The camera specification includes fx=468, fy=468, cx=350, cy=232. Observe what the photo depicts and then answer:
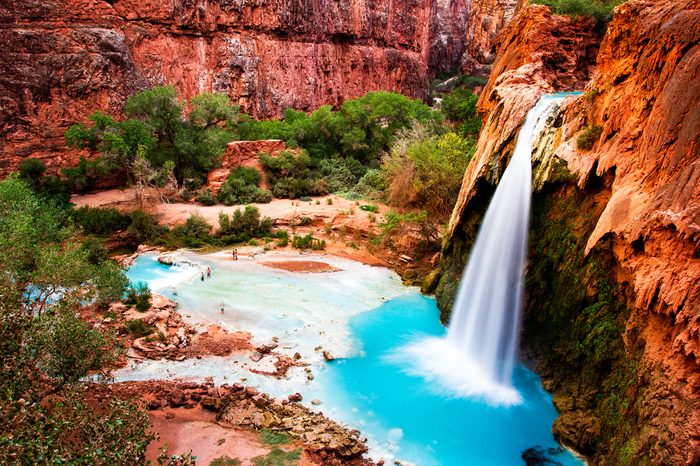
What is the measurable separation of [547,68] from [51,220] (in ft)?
62.8

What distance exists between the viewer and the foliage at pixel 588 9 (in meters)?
17.8

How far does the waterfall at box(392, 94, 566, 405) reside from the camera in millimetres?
13055

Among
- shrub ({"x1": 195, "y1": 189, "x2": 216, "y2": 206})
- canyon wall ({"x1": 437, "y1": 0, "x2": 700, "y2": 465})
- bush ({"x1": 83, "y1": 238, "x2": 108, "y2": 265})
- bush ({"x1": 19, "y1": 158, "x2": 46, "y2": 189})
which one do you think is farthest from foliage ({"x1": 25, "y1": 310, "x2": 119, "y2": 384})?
bush ({"x1": 19, "y1": 158, "x2": 46, "y2": 189})

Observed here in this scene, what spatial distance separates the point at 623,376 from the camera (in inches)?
358

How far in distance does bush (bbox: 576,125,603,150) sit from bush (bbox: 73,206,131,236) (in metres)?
20.6

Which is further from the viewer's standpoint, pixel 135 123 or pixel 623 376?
pixel 135 123

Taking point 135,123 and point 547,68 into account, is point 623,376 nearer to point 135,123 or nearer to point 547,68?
point 547,68

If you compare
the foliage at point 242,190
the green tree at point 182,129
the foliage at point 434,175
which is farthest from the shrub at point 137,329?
the green tree at point 182,129

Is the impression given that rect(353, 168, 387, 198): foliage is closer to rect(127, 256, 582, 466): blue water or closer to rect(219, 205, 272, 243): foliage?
rect(219, 205, 272, 243): foliage

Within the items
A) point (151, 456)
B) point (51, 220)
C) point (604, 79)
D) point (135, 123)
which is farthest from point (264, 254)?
point (604, 79)

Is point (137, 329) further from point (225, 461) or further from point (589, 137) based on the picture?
point (589, 137)

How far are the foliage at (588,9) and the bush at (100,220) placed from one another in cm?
2163

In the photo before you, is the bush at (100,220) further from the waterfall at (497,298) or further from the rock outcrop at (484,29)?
the rock outcrop at (484,29)

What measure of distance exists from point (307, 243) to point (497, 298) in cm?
1164
